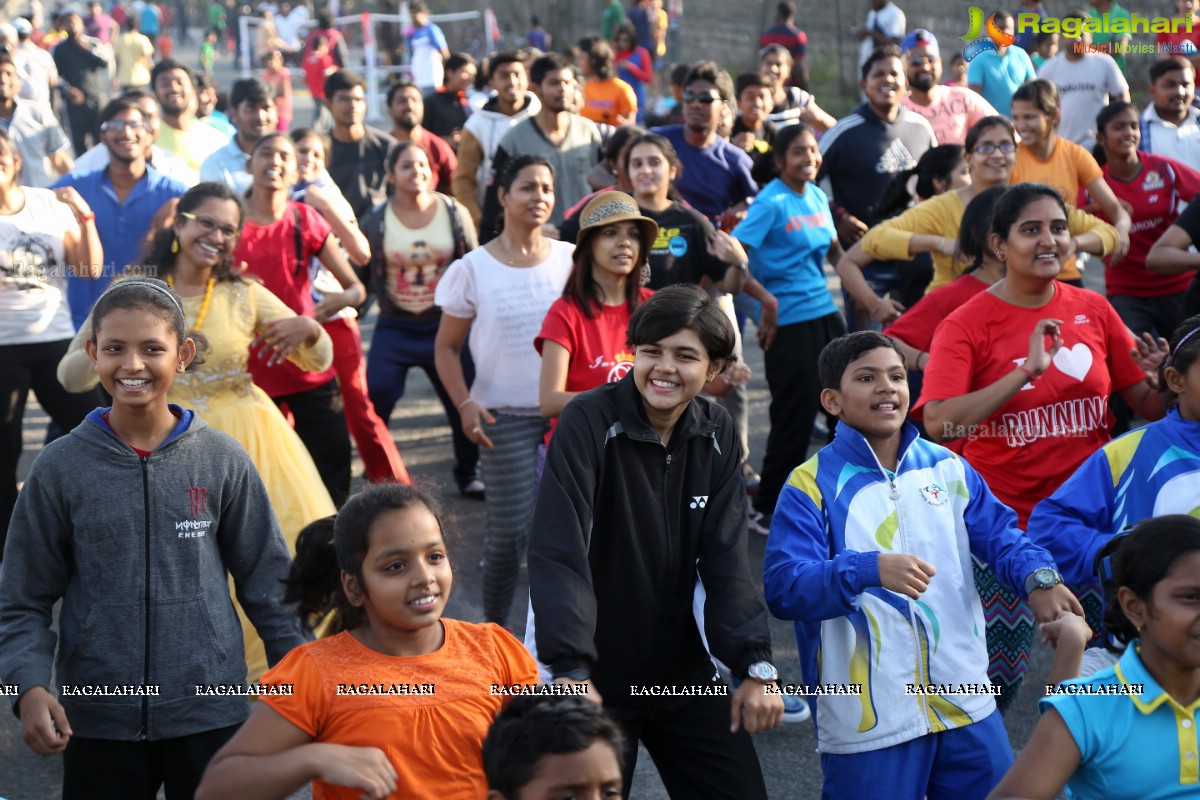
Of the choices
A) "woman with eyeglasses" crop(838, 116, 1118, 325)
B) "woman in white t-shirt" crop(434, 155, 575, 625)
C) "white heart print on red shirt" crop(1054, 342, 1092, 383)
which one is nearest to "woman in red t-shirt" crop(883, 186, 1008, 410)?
"white heart print on red shirt" crop(1054, 342, 1092, 383)

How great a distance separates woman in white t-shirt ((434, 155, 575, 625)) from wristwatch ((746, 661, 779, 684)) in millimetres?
2294

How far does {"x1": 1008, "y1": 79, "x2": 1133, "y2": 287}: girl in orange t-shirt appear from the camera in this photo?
7.86 m

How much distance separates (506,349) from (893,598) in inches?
104

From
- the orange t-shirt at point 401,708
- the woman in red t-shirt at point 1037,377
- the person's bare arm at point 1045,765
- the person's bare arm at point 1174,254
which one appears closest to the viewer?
the person's bare arm at point 1045,765

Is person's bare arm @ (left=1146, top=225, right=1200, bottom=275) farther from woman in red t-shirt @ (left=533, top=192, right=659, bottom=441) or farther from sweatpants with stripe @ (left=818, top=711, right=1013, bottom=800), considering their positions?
sweatpants with stripe @ (left=818, top=711, right=1013, bottom=800)

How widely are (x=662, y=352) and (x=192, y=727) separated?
1546 millimetres

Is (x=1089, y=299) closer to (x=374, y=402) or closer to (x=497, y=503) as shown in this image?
(x=497, y=503)

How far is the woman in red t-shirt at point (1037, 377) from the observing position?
189 inches

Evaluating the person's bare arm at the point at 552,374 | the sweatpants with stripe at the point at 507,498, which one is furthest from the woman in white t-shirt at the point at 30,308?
the person's bare arm at the point at 552,374

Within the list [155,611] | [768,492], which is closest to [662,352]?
[155,611]

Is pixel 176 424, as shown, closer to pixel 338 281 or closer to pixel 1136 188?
pixel 338 281

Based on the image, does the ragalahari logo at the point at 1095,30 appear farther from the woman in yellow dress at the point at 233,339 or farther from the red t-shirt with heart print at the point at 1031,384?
the woman in yellow dress at the point at 233,339

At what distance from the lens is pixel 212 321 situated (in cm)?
538

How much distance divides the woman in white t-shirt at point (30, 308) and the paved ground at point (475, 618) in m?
1.60
